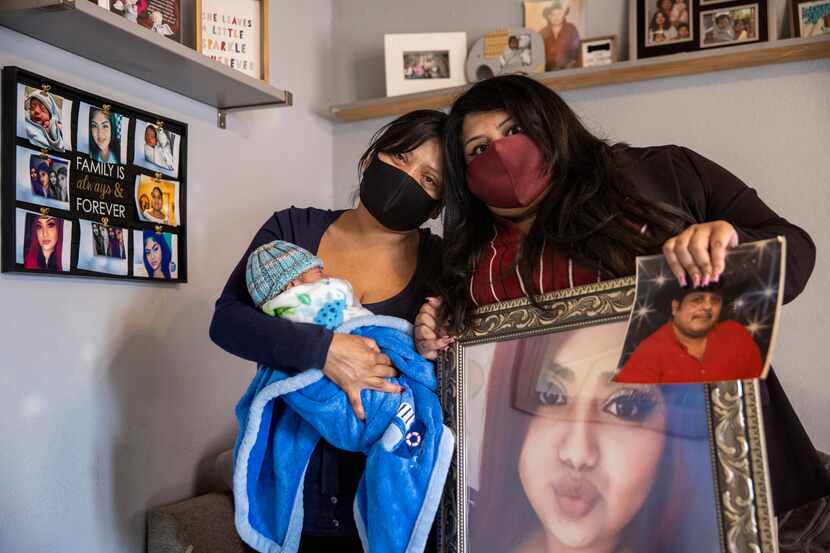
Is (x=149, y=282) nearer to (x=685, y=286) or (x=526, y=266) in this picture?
(x=526, y=266)

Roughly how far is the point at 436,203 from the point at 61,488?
3.51 feet

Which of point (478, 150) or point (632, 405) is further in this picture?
point (478, 150)

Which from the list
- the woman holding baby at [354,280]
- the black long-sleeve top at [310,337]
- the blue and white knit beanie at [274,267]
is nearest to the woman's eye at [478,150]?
the woman holding baby at [354,280]

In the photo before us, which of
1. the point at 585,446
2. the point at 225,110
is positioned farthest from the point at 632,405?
the point at 225,110

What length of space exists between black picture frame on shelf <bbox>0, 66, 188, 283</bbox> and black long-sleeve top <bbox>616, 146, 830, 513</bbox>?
3.97 ft

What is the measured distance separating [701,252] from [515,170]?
0.43 metres

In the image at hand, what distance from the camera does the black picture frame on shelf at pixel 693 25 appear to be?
81.7 inches

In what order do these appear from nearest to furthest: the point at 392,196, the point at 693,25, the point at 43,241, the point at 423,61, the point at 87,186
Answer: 1. the point at 392,196
2. the point at 43,241
3. the point at 87,186
4. the point at 693,25
5. the point at 423,61

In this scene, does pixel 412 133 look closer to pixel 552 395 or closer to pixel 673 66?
pixel 552 395

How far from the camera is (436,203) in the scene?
1.42 meters

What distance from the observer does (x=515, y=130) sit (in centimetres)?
125

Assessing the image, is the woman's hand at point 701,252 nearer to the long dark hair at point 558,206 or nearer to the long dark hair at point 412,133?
the long dark hair at point 558,206

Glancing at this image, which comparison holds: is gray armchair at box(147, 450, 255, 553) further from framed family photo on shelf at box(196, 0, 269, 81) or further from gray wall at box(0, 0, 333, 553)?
framed family photo on shelf at box(196, 0, 269, 81)

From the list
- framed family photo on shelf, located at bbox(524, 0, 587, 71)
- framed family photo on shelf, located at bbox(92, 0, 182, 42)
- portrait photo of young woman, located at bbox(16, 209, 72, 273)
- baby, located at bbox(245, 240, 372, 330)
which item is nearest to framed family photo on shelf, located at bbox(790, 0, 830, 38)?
framed family photo on shelf, located at bbox(524, 0, 587, 71)
